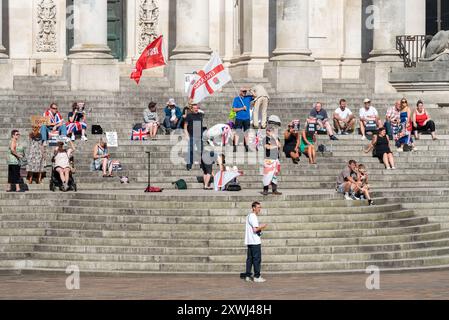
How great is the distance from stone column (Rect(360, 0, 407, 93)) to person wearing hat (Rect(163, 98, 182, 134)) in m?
9.83

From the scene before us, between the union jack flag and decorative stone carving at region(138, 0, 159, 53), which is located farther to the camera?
decorative stone carving at region(138, 0, 159, 53)

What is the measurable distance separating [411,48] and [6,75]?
14.8m

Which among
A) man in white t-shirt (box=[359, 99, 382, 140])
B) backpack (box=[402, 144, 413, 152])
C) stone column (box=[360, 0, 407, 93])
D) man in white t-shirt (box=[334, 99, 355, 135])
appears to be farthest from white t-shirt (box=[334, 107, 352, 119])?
stone column (box=[360, 0, 407, 93])

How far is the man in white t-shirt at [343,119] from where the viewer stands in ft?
169

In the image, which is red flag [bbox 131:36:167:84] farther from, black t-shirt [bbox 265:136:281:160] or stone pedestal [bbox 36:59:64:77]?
black t-shirt [bbox 265:136:281:160]

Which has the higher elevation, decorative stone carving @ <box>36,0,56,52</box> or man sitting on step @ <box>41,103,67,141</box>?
decorative stone carving @ <box>36,0,56,52</box>

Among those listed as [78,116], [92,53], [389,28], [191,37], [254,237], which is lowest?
[254,237]

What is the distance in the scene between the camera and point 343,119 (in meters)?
51.4

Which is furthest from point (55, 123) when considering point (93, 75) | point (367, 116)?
point (367, 116)

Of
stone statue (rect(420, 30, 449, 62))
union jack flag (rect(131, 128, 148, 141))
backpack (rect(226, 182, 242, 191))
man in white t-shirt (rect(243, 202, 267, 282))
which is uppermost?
stone statue (rect(420, 30, 449, 62))

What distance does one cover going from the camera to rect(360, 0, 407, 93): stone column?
188 feet

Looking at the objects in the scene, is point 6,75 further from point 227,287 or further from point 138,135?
point 227,287

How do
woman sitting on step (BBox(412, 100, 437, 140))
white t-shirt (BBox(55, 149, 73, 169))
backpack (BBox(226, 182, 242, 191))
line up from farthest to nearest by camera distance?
woman sitting on step (BBox(412, 100, 437, 140)), backpack (BBox(226, 182, 242, 191)), white t-shirt (BBox(55, 149, 73, 169))
